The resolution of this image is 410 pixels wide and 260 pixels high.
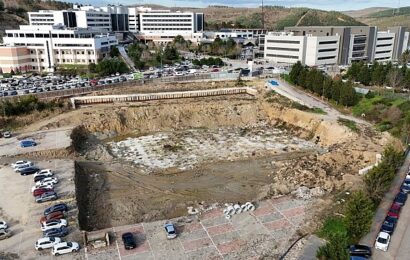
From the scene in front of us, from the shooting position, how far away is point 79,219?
29625 millimetres

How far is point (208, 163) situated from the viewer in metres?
43.2

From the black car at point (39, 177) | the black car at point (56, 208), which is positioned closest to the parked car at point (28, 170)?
the black car at point (39, 177)

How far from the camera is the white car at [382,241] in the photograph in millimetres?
23584

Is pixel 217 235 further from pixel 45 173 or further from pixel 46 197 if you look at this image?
pixel 45 173

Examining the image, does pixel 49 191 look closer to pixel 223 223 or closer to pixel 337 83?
pixel 223 223

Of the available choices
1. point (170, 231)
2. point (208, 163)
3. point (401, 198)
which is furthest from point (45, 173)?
point (401, 198)

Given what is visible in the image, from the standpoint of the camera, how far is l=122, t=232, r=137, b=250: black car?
81.5 feet

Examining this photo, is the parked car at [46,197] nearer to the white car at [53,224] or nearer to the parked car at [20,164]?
the white car at [53,224]

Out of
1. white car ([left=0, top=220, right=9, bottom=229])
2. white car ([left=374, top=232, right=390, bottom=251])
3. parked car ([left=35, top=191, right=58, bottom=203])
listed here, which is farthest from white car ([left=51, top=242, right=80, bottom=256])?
white car ([left=374, top=232, right=390, bottom=251])

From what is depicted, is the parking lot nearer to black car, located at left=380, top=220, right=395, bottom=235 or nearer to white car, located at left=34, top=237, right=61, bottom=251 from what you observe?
white car, located at left=34, top=237, right=61, bottom=251

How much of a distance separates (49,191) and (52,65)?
62196 mm

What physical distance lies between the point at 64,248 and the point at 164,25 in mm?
129635

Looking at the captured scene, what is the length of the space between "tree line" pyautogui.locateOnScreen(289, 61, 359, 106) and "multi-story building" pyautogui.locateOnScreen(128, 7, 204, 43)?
73.6 m

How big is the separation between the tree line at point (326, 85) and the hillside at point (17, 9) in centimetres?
9688
